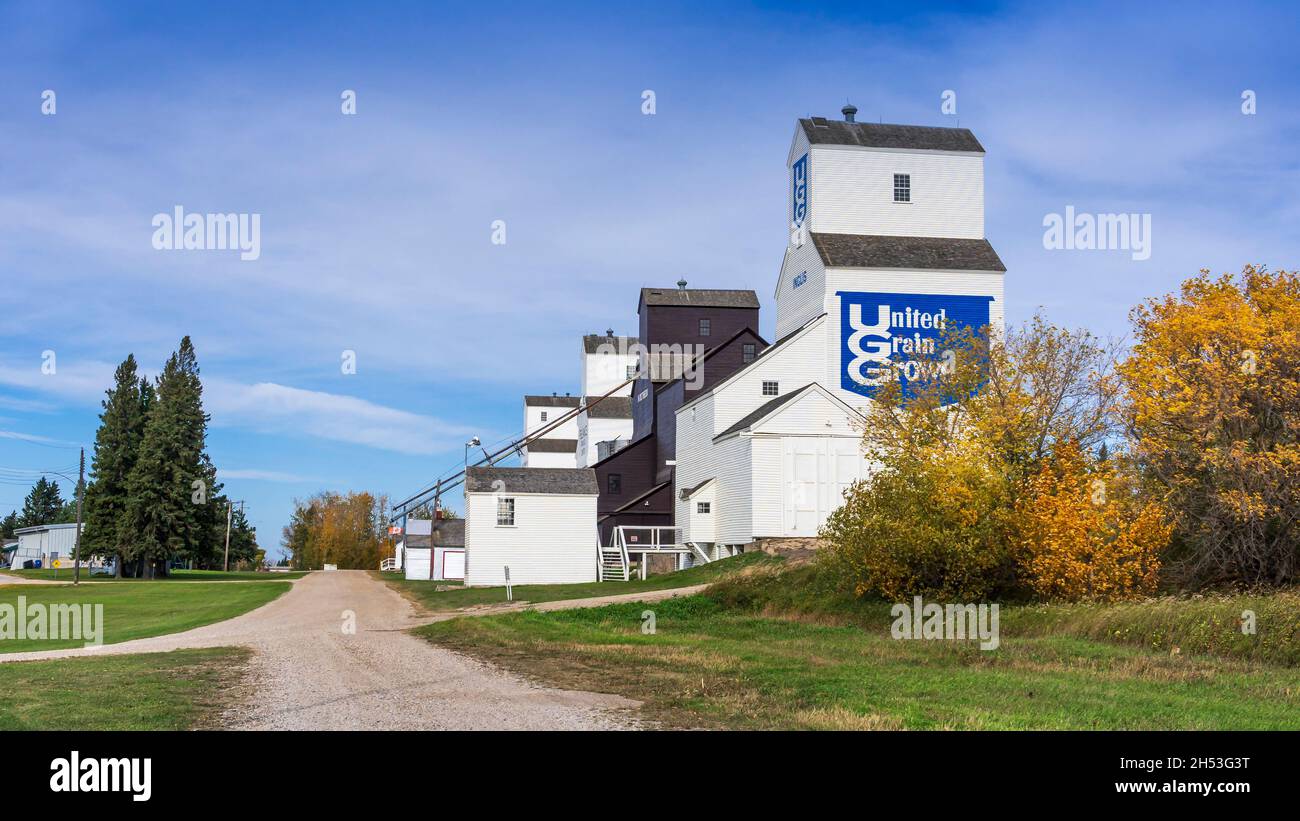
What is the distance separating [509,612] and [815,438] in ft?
54.5

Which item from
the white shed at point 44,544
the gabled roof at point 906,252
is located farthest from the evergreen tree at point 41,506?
the gabled roof at point 906,252

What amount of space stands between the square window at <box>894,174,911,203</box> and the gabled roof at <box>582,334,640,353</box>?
1691 inches

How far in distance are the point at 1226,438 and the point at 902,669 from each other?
13.8 m

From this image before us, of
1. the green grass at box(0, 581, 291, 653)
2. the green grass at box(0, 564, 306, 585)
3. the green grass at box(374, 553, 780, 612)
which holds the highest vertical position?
the green grass at box(374, 553, 780, 612)

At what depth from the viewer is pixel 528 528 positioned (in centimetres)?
5006

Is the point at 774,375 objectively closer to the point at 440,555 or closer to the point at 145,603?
the point at 145,603

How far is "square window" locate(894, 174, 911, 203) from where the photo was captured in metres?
49.8

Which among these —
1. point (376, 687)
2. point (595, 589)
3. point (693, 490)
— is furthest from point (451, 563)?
point (376, 687)

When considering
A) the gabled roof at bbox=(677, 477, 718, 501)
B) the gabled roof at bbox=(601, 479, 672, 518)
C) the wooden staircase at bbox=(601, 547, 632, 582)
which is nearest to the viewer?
the gabled roof at bbox=(677, 477, 718, 501)

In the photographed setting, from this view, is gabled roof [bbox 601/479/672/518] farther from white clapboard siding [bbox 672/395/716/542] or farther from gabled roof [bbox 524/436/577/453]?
gabled roof [bbox 524/436/577/453]

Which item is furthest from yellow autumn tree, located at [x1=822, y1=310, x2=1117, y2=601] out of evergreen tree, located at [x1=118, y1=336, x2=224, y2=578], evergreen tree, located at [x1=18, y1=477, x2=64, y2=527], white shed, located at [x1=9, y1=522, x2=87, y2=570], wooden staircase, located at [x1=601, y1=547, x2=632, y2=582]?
evergreen tree, located at [x1=18, y1=477, x2=64, y2=527]

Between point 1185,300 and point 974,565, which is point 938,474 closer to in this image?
point 974,565
